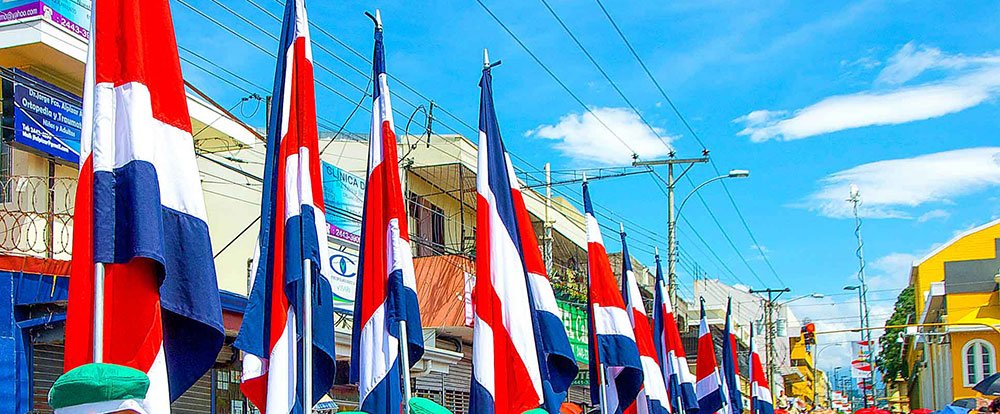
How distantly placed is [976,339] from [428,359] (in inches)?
1058

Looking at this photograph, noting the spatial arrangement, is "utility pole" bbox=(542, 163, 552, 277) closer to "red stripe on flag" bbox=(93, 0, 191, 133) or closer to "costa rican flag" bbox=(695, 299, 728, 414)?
"costa rican flag" bbox=(695, 299, 728, 414)

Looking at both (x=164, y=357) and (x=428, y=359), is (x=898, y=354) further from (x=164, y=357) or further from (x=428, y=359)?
(x=164, y=357)

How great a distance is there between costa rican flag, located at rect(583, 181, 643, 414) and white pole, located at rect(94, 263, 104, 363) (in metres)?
7.39

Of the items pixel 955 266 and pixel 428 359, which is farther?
pixel 955 266

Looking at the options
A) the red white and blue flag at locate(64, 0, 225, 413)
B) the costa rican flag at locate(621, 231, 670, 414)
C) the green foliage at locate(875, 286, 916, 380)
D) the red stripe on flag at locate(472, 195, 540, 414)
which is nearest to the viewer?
the red white and blue flag at locate(64, 0, 225, 413)

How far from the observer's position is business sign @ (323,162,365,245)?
17.5 metres

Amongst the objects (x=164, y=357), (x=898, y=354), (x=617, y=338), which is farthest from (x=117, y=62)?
(x=898, y=354)

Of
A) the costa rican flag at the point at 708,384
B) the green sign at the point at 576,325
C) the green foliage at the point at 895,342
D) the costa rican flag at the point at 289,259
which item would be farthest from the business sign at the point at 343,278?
the green foliage at the point at 895,342

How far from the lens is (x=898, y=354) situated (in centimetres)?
6153

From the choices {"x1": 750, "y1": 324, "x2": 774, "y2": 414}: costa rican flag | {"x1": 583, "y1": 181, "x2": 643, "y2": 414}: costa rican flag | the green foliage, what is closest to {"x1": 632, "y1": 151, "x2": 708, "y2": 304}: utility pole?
{"x1": 750, "y1": 324, "x2": 774, "y2": 414}: costa rican flag

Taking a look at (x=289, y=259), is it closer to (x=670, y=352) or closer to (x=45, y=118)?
(x=45, y=118)

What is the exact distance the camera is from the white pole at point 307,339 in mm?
5746

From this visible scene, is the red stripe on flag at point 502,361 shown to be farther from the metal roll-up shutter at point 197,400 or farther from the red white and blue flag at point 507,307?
the metal roll-up shutter at point 197,400

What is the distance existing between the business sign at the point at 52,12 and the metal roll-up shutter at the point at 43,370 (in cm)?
373
